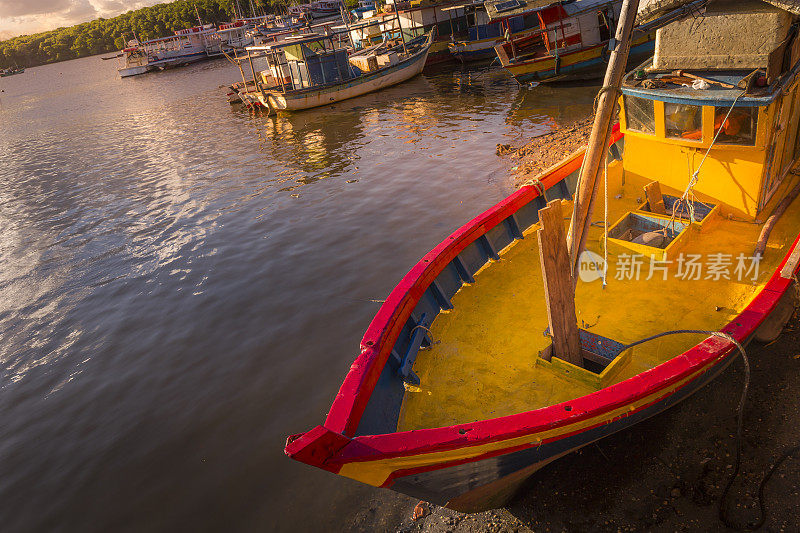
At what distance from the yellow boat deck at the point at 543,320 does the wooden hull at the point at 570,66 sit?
19.9m

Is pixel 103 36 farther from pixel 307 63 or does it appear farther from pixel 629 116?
pixel 629 116

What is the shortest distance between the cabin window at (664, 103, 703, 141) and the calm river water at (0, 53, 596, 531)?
20.1 feet

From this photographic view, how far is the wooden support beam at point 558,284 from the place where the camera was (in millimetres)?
4383

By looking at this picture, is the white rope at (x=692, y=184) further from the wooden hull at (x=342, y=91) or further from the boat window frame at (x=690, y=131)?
the wooden hull at (x=342, y=91)

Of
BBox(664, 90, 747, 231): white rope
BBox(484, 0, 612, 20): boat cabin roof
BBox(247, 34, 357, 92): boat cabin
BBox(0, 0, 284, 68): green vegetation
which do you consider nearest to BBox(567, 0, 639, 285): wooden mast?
BBox(664, 90, 747, 231): white rope

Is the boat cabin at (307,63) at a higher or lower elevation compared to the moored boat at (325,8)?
lower

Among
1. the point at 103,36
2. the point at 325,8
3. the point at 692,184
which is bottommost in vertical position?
the point at 692,184

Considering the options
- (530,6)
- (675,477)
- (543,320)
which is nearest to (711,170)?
(543,320)

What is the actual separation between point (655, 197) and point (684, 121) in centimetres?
119

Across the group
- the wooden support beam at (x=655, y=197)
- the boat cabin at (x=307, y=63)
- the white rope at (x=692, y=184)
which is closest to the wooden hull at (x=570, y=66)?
the boat cabin at (x=307, y=63)

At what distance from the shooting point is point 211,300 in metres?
11.2

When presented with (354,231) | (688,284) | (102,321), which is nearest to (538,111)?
(354,231)

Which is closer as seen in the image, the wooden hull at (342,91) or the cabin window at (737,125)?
the cabin window at (737,125)

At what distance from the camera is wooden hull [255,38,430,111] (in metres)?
30.5
